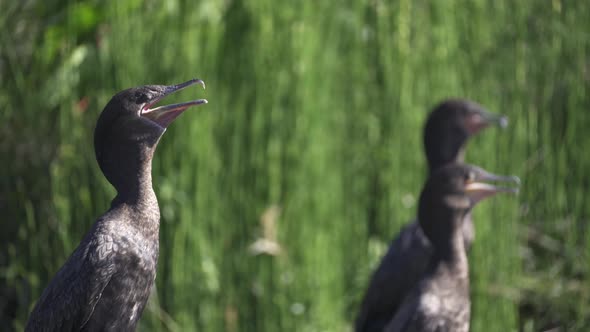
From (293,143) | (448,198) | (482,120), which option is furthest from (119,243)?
(482,120)

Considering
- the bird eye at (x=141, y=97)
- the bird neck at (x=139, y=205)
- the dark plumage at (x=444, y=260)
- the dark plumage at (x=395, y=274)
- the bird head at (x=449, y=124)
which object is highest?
the bird eye at (x=141, y=97)

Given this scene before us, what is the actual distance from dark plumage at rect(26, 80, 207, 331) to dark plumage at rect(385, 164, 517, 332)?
112cm

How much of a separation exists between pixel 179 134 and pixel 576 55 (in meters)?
2.13

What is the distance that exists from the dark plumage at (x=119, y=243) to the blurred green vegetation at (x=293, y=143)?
4.75ft

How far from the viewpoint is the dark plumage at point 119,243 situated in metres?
2.68


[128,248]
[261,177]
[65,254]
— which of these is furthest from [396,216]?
[128,248]

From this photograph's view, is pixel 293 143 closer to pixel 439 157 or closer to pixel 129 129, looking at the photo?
pixel 439 157

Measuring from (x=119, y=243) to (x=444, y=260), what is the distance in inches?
54.8

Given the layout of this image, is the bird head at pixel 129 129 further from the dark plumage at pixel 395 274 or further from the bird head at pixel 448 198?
the dark plumage at pixel 395 274

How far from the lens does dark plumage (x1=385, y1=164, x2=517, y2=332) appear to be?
3439 millimetres

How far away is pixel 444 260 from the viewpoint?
3.61m

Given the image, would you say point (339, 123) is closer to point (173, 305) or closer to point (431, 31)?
point (431, 31)

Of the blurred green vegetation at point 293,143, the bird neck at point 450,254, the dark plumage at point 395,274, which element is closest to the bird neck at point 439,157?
the blurred green vegetation at point 293,143

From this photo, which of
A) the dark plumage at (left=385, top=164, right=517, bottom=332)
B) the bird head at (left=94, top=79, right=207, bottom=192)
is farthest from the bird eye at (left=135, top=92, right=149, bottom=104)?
the dark plumage at (left=385, top=164, right=517, bottom=332)
